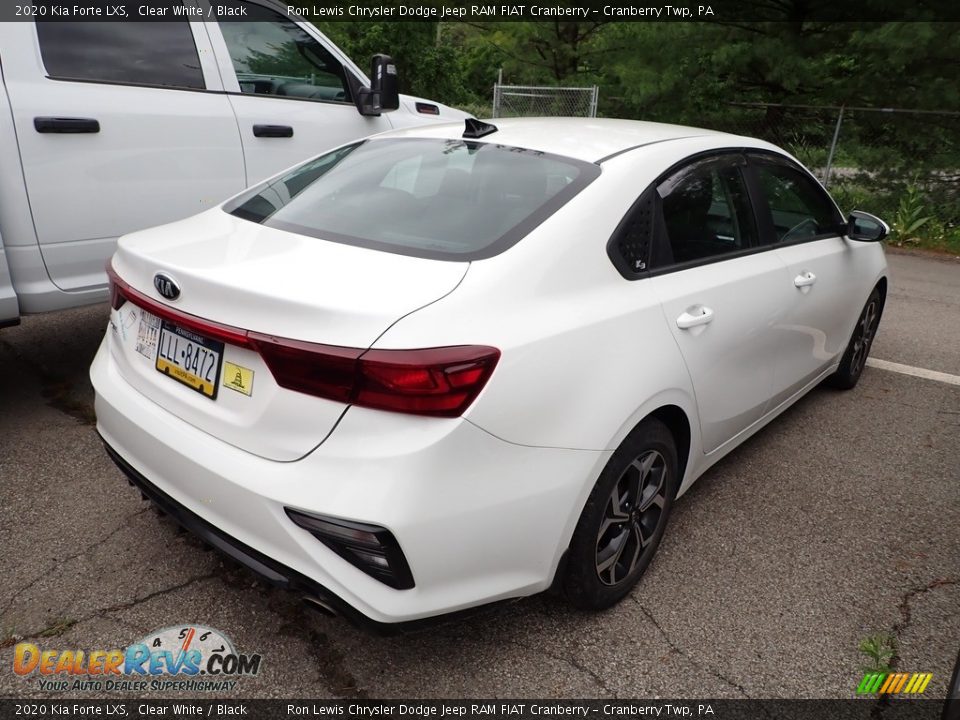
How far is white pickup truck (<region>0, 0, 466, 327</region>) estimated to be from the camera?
3227 mm

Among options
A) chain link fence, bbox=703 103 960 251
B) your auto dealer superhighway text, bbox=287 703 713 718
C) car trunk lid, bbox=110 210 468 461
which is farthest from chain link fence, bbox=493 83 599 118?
your auto dealer superhighway text, bbox=287 703 713 718

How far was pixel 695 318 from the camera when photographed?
8.13ft

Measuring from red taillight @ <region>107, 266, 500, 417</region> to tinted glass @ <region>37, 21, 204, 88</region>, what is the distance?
97.4 inches

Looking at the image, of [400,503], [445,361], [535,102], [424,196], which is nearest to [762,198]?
[424,196]

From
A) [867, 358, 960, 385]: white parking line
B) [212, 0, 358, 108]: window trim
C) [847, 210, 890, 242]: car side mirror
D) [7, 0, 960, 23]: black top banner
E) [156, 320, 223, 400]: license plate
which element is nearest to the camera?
[156, 320, 223, 400]: license plate

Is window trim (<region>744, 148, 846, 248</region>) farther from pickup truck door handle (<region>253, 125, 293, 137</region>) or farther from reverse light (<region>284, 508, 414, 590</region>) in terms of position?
pickup truck door handle (<region>253, 125, 293, 137</region>)

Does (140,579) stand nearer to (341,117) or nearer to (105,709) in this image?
(105,709)

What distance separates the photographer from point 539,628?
2.36 metres

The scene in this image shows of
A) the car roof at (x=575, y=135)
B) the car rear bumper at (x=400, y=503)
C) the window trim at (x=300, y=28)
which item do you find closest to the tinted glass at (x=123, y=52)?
the window trim at (x=300, y=28)

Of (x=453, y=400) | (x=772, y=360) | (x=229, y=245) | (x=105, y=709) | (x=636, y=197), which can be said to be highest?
(x=636, y=197)

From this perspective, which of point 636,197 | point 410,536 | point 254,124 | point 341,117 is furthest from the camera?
point 341,117

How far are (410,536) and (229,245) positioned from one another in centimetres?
110

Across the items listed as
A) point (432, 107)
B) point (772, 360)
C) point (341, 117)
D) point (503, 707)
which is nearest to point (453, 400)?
point (503, 707)

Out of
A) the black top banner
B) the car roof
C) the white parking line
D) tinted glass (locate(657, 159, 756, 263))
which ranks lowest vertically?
the white parking line
